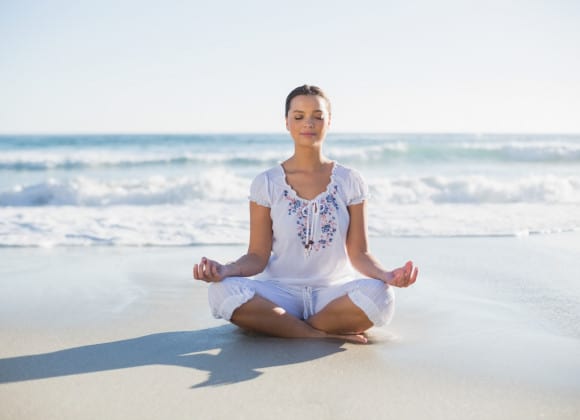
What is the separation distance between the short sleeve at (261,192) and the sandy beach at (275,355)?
83cm

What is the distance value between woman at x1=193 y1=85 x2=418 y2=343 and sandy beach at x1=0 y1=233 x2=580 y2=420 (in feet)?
0.56

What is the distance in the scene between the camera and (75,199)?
1251 cm

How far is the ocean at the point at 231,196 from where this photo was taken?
7.54 m

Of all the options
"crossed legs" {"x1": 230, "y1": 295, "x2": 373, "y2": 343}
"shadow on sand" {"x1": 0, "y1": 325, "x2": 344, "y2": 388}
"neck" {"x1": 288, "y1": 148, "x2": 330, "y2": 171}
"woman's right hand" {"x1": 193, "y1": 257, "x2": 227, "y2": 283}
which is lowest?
"shadow on sand" {"x1": 0, "y1": 325, "x2": 344, "y2": 388}

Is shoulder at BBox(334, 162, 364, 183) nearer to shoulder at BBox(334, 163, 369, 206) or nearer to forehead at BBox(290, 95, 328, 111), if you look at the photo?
shoulder at BBox(334, 163, 369, 206)

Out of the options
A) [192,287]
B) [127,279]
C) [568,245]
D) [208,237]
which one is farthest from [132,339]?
[568,245]

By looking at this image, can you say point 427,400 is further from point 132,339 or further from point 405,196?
point 405,196

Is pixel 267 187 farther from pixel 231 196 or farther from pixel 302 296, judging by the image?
pixel 231 196

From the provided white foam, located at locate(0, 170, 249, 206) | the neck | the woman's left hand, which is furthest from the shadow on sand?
white foam, located at locate(0, 170, 249, 206)

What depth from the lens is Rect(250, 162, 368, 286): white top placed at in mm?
3553

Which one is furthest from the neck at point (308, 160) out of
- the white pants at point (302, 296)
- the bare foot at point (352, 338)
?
the bare foot at point (352, 338)

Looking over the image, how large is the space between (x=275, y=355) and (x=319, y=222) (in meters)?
0.84

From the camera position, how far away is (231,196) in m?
12.9

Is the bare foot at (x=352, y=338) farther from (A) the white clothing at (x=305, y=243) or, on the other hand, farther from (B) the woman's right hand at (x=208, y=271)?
(B) the woman's right hand at (x=208, y=271)
